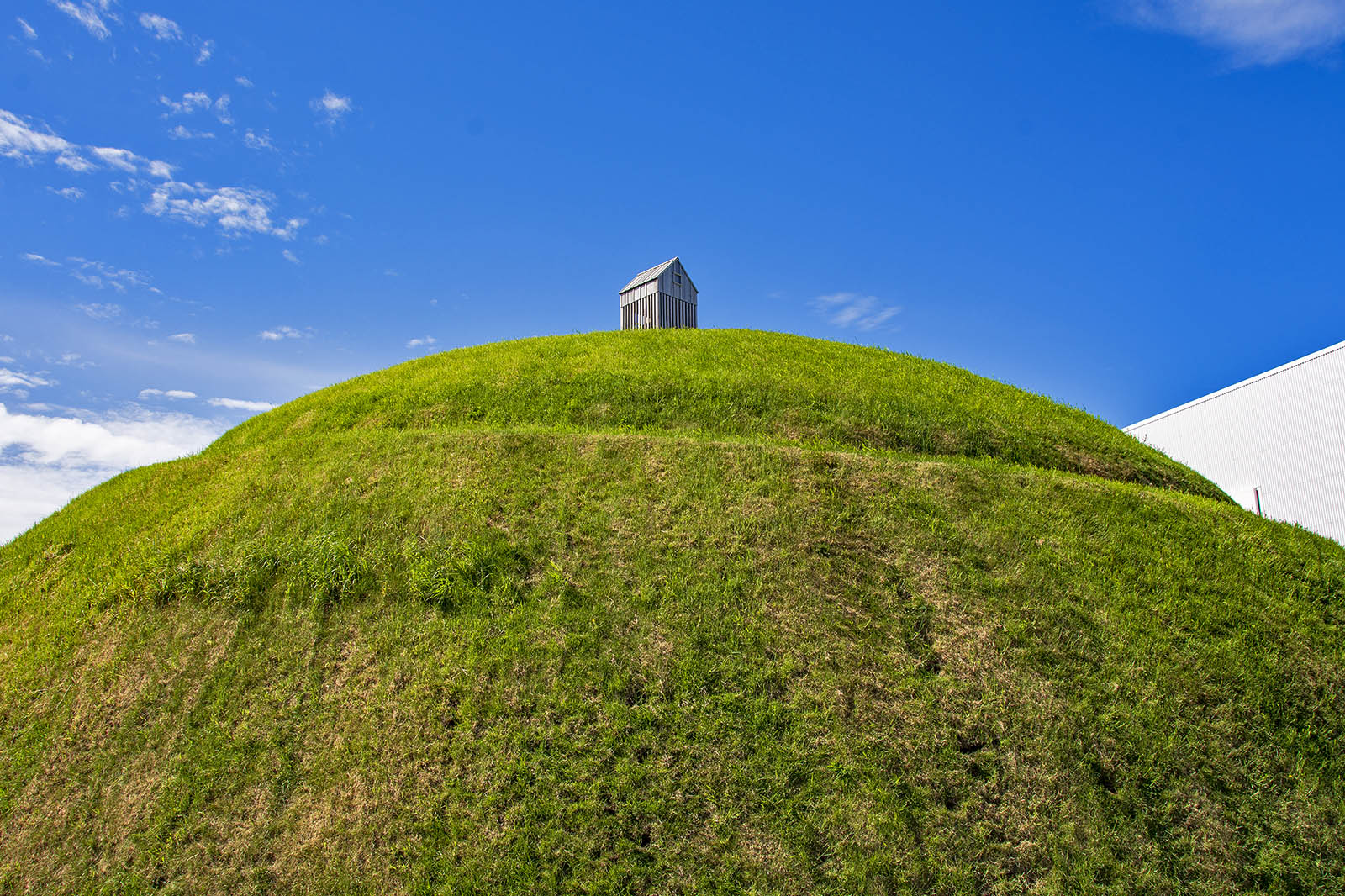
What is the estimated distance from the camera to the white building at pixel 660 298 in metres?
25.3

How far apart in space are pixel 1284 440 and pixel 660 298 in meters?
25.3

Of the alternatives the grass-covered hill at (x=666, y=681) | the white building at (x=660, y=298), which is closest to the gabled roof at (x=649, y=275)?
the white building at (x=660, y=298)

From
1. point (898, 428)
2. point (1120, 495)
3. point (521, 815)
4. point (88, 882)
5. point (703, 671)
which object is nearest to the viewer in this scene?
point (521, 815)

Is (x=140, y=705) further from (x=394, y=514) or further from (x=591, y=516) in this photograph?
(x=591, y=516)

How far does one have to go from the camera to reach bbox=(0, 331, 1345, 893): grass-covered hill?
21.2ft

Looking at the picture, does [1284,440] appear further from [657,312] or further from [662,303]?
[657,312]

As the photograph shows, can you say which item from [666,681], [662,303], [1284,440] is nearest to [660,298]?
[662,303]

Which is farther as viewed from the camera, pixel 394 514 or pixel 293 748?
pixel 394 514

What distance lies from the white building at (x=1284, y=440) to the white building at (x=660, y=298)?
73.9 feet

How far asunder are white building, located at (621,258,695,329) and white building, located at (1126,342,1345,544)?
22.5 metres

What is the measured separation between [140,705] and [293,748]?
246 centimetres

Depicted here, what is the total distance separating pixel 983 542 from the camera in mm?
9328

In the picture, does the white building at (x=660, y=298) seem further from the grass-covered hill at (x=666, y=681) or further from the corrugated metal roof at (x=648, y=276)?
the grass-covered hill at (x=666, y=681)

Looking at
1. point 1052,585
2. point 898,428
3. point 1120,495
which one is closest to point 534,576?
point 1052,585
